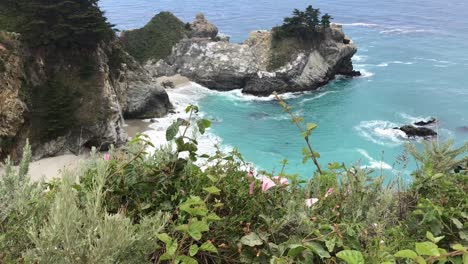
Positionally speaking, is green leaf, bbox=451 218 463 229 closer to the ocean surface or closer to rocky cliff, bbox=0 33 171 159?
the ocean surface

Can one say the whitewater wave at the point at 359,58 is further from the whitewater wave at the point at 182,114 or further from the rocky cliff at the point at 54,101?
the rocky cliff at the point at 54,101

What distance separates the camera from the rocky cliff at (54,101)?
23.6 metres

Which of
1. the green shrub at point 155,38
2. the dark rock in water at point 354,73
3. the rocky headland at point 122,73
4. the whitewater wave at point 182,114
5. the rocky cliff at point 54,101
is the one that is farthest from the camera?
the green shrub at point 155,38

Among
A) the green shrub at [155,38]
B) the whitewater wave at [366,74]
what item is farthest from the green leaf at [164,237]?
the green shrub at [155,38]

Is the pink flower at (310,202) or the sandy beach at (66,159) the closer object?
the pink flower at (310,202)

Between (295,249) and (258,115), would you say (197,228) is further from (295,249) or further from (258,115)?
(258,115)

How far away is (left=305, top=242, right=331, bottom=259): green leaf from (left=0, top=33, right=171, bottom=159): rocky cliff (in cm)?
2195

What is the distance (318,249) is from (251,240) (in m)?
0.42

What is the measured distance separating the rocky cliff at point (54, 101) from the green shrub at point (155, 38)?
70.5 feet

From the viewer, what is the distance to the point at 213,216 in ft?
8.03

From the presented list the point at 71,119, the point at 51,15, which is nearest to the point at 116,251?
the point at 71,119

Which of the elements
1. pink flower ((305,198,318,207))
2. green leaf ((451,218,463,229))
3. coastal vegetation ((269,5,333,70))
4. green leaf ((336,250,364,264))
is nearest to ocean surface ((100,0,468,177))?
coastal vegetation ((269,5,333,70))

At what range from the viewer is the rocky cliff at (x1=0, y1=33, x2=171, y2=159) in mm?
23625

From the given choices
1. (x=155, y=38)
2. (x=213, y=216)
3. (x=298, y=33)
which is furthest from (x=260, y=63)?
(x=213, y=216)
